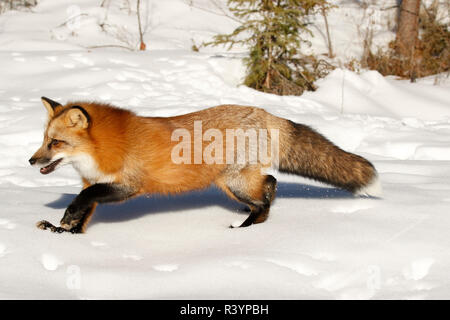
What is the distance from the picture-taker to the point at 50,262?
2.79 meters

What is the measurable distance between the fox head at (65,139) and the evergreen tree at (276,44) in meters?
5.20

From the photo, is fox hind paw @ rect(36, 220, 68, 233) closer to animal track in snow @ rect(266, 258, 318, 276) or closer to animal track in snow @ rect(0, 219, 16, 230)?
animal track in snow @ rect(0, 219, 16, 230)

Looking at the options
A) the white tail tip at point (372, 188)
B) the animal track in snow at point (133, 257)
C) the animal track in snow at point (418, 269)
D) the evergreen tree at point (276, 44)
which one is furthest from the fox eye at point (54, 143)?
the evergreen tree at point (276, 44)

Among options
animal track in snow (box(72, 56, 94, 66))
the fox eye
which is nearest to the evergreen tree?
animal track in snow (box(72, 56, 94, 66))

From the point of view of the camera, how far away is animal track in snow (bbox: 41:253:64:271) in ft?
8.96

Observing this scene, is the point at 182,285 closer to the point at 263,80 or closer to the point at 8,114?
the point at 8,114

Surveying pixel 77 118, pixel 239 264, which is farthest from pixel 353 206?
pixel 77 118

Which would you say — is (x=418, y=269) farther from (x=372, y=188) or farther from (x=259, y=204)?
(x=259, y=204)

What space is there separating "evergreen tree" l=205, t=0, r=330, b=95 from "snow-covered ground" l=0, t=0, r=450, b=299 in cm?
54

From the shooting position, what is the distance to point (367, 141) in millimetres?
6211

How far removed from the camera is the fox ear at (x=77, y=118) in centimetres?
328

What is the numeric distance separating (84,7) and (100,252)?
10783mm

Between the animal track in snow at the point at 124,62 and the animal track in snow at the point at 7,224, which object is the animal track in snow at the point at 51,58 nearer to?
the animal track in snow at the point at 124,62

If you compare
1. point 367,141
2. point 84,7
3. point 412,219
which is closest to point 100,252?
point 412,219
